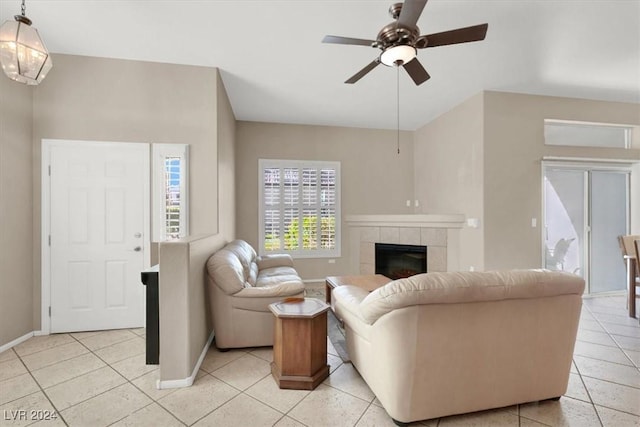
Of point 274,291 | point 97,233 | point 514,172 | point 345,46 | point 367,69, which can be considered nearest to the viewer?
point 367,69

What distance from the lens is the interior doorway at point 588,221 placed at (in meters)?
4.60

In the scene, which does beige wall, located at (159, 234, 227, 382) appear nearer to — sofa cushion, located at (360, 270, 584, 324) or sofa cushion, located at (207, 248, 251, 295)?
sofa cushion, located at (207, 248, 251, 295)

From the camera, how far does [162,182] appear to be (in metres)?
3.39

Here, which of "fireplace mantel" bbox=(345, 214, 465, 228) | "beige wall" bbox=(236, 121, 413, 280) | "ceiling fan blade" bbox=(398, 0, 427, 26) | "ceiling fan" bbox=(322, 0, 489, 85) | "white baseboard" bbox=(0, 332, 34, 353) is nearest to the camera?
"ceiling fan blade" bbox=(398, 0, 427, 26)

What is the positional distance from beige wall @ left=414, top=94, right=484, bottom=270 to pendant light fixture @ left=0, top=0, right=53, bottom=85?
475 cm

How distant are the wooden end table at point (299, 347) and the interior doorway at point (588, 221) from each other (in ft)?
13.8

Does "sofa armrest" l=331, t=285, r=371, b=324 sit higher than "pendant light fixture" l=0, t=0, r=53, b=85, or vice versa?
"pendant light fixture" l=0, t=0, r=53, b=85

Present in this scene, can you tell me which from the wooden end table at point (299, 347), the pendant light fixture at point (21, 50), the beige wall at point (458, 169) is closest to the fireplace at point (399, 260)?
the beige wall at point (458, 169)

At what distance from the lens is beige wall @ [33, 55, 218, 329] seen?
Answer: 10.4 ft

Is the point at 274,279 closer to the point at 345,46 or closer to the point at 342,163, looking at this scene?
the point at 345,46

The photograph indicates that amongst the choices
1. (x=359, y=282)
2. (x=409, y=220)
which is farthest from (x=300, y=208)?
(x=359, y=282)

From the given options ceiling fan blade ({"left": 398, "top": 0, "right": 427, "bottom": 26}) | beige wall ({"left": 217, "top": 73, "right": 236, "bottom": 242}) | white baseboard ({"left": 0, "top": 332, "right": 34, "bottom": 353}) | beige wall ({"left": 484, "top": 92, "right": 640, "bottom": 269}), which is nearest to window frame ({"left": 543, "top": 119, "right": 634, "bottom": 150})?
beige wall ({"left": 484, "top": 92, "right": 640, "bottom": 269})

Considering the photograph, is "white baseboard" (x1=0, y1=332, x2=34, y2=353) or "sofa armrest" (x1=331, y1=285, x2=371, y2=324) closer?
"sofa armrest" (x1=331, y1=285, x2=371, y2=324)

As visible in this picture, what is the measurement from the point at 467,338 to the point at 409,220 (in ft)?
11.4
